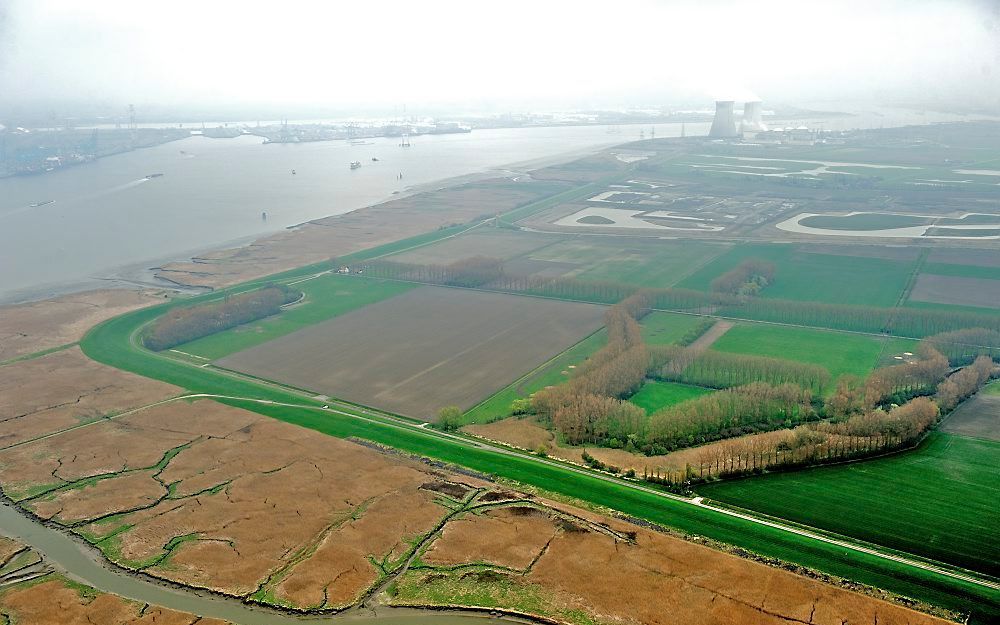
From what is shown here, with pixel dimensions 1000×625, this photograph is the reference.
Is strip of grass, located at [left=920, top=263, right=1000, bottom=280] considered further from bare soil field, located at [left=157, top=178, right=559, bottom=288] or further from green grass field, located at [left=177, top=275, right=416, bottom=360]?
bare soil field, located at [left=157, top=178, right=559, bottom=288]

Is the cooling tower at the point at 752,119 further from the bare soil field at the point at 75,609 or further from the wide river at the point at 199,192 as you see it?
the bare soil field at the point at 75,609

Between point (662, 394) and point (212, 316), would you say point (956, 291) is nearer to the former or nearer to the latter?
point (662, 394)

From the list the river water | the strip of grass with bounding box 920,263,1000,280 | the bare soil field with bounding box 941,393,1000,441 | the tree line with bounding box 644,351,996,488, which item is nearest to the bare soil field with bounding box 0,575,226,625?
the tree line with bounding box 644,351,996,488

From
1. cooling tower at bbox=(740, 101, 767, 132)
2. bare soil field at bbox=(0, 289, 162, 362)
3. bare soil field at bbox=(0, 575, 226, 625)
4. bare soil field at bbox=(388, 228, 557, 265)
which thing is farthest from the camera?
cooling tower at bbox=(740, 101, 767, 132)

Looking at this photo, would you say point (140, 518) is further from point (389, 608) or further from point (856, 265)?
point (856, 265)

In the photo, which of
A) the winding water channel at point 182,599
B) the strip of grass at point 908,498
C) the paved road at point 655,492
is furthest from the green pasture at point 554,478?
the winding water channel at point 182,599

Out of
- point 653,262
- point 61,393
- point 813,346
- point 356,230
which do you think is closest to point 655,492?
point 813,346

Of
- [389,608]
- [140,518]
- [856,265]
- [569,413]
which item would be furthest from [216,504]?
[856,265]
